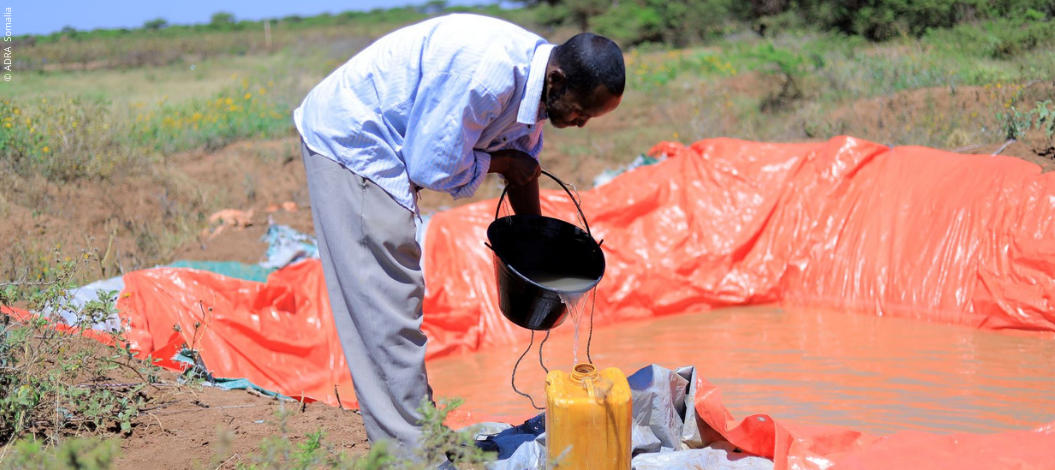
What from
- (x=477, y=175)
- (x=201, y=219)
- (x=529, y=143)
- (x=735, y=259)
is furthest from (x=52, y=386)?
(x=201, y=219)

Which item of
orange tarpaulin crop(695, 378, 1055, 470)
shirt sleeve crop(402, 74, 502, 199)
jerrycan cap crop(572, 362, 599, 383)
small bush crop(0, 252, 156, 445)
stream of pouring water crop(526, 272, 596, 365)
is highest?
shirt sleeve crop(402, 74, 502, 199)

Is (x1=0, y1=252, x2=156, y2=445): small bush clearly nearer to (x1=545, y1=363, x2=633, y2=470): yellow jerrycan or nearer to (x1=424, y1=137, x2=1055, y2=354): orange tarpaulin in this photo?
(x1=545, y1=363, x2=633, y2=470): yellow jerrycan

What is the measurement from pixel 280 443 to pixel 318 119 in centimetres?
87

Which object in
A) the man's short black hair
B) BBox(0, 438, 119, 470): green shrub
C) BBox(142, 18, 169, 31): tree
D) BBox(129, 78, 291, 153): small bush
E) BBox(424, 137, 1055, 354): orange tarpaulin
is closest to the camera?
BBox(0, 438, 119, 470): green shrub

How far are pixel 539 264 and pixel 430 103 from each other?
0.66 m

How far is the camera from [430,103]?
1870 mm

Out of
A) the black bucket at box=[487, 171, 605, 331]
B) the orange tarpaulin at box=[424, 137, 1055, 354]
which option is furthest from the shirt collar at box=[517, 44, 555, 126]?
the orange tarpaulin at box=[424, 137, 1055, 354]

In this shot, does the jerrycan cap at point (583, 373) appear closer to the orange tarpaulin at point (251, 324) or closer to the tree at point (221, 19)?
the orange tarpaulin at point (251, 324)

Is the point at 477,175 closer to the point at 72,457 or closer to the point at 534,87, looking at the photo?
the point at 534,87

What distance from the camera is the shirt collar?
6.24ft

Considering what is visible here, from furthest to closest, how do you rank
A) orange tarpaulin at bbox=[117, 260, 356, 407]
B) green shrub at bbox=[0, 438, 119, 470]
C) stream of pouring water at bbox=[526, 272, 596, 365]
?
orange tarpaulin at bbox=[117, 260, 356, 407]
stream of pouring water at bbox=[526, 272, 596, 365]
green shrub at bbox=[0, 438, 119, 470]

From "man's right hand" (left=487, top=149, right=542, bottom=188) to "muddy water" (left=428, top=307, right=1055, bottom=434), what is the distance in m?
1.10

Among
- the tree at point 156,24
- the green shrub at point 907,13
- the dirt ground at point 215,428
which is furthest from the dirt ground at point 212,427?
the tree at point 156,24

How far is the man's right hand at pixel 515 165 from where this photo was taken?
213 cm
